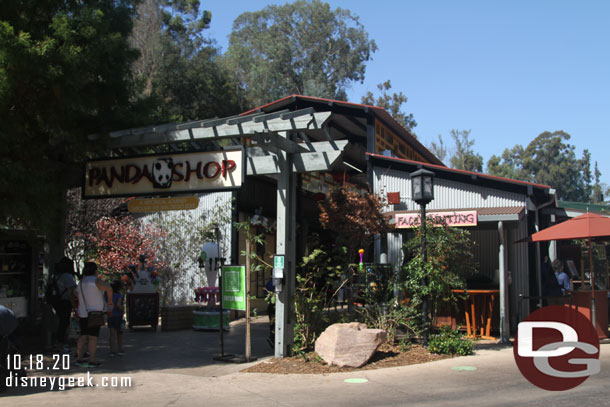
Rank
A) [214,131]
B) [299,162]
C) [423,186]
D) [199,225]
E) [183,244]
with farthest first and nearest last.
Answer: [183,244], [199,225], [423,186], [299,162], [214,131]

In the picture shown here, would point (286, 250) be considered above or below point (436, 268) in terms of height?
above

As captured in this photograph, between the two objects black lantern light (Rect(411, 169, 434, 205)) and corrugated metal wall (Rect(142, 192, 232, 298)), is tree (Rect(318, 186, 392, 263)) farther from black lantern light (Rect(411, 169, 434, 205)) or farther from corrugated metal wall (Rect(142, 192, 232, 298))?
corrugated metal wall (Rect(142, 192, 232, 298))

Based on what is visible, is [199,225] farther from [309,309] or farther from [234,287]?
[309,309]

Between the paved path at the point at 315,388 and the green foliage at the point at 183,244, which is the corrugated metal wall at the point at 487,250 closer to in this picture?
the paved path at the point at 315,388

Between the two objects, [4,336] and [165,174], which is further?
[165,174]

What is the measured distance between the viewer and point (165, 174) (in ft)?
33.7

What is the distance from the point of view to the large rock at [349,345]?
9.05m

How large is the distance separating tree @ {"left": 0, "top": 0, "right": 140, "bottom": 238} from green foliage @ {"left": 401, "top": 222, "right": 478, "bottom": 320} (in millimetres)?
6020

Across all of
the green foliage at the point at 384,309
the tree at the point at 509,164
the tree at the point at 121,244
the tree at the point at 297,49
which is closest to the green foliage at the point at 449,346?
the green foliage at the point at 384,309

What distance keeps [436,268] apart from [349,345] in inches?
98.2

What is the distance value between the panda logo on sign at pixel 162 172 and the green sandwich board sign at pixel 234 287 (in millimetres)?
1868

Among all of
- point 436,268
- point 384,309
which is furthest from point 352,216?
point 436,268

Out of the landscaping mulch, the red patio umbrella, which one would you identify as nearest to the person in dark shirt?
the landscaping mulch

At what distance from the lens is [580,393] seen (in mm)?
7031
